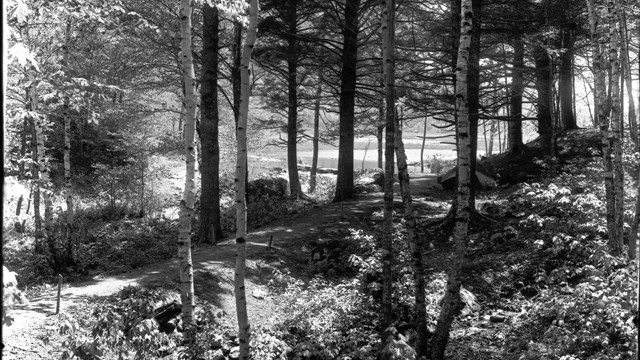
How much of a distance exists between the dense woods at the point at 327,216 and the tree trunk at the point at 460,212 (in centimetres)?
3

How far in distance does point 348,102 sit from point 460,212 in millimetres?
10252

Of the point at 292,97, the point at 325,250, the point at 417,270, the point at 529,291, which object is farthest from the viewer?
the point at 292,97

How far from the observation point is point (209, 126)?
1282 centimetres

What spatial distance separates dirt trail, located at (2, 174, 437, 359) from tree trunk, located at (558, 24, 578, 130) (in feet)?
23.8

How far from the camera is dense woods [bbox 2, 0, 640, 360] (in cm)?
636

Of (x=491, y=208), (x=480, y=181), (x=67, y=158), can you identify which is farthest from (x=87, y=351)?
(x=480, y=181)

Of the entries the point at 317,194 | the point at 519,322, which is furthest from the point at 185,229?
the point at 317,194

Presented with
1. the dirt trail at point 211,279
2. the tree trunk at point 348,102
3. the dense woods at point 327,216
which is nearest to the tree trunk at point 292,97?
the dense woods at point 327,216

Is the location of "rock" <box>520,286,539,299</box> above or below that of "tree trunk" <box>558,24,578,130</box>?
below

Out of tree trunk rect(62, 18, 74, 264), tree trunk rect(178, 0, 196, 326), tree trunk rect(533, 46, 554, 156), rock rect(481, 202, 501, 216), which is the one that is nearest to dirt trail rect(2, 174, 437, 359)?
tree trunk rect(62, 18, 74, 264)

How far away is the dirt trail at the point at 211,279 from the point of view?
279 inches

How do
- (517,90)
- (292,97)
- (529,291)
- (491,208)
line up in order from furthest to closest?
(292,97), (517,90), (491,208), (529,291)

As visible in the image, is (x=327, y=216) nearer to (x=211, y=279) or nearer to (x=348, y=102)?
(x=348, y=102)

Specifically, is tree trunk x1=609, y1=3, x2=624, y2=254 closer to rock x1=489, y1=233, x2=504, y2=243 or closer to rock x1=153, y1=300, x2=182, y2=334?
rock x1=489, y1=233, x2=504, y2=243
